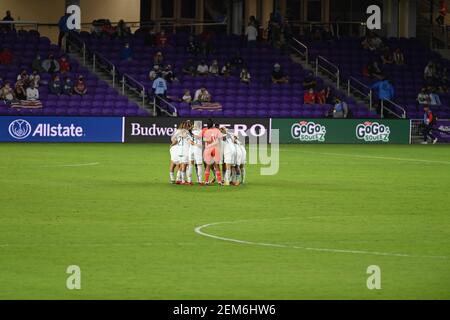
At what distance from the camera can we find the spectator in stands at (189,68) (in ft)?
172

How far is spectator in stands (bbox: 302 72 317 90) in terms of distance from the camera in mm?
52938

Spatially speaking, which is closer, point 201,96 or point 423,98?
point 201,96

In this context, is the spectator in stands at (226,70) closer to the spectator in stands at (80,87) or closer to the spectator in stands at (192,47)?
the spectator in stands at (192,47)

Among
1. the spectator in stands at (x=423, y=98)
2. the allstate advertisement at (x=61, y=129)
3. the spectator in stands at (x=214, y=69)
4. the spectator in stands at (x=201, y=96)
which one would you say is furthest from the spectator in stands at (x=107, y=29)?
the spectator in stands at (x=423, y=98)

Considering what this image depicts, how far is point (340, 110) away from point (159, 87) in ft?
25.7

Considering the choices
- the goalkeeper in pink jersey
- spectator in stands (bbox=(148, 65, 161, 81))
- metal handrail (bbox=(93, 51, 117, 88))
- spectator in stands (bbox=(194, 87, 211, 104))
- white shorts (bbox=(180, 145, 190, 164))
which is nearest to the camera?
the goalkeeper in pink jersey

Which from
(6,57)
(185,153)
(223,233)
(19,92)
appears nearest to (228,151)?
(185,153)

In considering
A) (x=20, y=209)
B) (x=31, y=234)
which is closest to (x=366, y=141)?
(x=20, y=209)

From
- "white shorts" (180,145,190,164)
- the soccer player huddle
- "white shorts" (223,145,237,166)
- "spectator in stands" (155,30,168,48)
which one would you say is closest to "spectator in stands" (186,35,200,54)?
"spectator in stands" (155,30,168,48)

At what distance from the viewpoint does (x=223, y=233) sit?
61.2 feet

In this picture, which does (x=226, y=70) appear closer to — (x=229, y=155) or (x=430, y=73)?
(x=430, y=73)

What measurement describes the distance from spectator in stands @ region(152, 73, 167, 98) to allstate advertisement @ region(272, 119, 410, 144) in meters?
4.91

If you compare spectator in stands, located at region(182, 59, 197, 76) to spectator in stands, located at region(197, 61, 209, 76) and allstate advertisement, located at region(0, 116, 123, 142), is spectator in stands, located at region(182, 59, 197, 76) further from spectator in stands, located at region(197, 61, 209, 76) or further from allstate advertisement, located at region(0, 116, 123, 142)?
allstate advertisement, located at region(0, 116, 123, 142)

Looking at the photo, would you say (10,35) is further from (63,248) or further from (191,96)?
(63,248)
